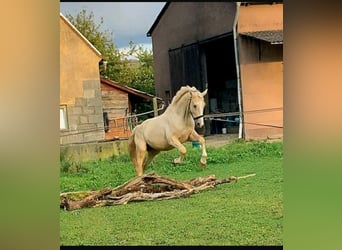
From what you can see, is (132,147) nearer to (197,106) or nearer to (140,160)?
(140,160)

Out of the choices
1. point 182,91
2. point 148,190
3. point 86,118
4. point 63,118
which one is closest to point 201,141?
point 182,91

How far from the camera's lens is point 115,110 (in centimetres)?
329

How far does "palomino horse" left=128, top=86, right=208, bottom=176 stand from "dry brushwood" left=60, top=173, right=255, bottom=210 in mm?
82

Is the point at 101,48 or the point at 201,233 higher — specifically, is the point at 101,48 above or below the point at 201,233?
above

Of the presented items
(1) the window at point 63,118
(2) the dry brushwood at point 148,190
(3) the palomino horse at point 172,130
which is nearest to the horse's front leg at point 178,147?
(3) the palomino horse at point 172,130

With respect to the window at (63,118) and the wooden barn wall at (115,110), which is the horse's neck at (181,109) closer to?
the wooden barn wall at (115,110)

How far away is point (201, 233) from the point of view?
3260mm

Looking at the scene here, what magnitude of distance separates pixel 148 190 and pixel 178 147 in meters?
0.31

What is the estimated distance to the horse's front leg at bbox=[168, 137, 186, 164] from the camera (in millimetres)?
3303

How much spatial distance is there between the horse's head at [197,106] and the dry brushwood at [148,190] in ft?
1.11
